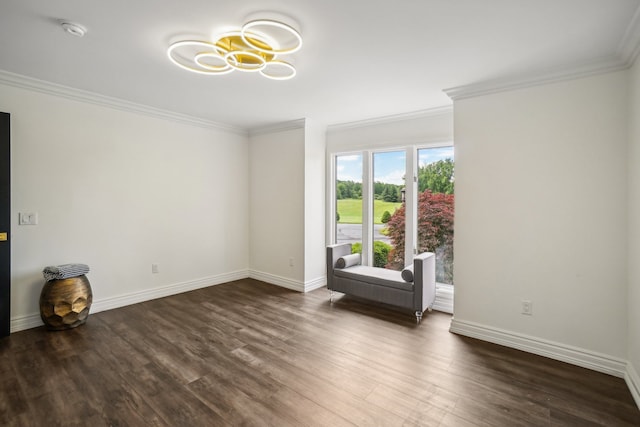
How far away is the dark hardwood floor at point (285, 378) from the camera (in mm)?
1934

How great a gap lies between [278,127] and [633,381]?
467cm

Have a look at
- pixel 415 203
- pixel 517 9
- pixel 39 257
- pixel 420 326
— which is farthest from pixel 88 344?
pixel 517 9

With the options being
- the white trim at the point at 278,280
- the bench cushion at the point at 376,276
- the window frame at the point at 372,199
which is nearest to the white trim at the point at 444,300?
the window frame at the point at 372,199

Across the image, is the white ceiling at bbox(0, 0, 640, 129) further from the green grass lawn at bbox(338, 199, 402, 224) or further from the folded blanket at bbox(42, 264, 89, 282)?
the folded blanket at bbox(42, 264, 89, 282)

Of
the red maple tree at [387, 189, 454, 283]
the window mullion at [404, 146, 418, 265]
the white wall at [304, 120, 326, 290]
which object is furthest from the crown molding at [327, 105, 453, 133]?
the red maple tree at [387, 189, 454, 283]

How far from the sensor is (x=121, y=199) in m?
3.83

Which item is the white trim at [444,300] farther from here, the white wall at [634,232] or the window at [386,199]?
the white wall at [634,232]

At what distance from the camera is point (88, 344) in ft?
9.32

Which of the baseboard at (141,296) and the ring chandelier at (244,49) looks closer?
the ring chandelier at (244,49)

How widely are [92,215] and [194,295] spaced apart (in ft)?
5.36

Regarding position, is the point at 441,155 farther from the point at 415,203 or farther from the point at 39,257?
the point at 39,257

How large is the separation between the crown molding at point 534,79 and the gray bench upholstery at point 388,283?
5.95 feet

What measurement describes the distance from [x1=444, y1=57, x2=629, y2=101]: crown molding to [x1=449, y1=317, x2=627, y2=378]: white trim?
230 centimetres

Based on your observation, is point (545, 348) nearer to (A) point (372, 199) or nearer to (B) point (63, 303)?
(A) point (372, 199)
